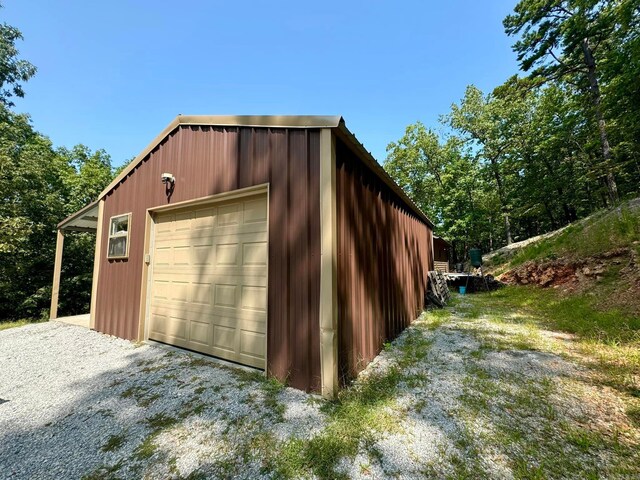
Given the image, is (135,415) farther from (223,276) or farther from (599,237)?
(599,237)

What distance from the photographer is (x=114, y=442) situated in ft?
6.48

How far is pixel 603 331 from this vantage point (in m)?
3.92

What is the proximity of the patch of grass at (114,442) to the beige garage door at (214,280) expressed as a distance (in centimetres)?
136

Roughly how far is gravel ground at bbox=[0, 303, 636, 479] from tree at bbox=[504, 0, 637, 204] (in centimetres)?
1144

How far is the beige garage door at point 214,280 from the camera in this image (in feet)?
10.6

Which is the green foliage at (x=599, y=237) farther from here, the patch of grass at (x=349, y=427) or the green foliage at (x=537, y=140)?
the patch of grass at (x=349, y=427)

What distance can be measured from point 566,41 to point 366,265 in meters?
13.8

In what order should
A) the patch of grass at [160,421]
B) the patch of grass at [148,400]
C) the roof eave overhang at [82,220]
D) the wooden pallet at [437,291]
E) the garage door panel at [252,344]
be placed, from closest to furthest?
the patch of grass at [160,421]
the patch of grass at [148,400]
the garage door panel at [252,344]
the roof eave overhang at [82,220]
the wooden pallet at [437,291]

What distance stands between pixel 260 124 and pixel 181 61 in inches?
187

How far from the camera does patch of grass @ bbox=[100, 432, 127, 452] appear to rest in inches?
75.1

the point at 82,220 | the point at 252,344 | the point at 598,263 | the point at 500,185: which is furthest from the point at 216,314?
the point at 500,185

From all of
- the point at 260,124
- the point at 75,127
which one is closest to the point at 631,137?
the point at 260,124

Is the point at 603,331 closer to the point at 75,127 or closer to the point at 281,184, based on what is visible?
the point at 281,184

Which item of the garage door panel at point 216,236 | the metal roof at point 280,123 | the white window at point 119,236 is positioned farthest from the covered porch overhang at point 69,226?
the garage door panel at point 216,236
